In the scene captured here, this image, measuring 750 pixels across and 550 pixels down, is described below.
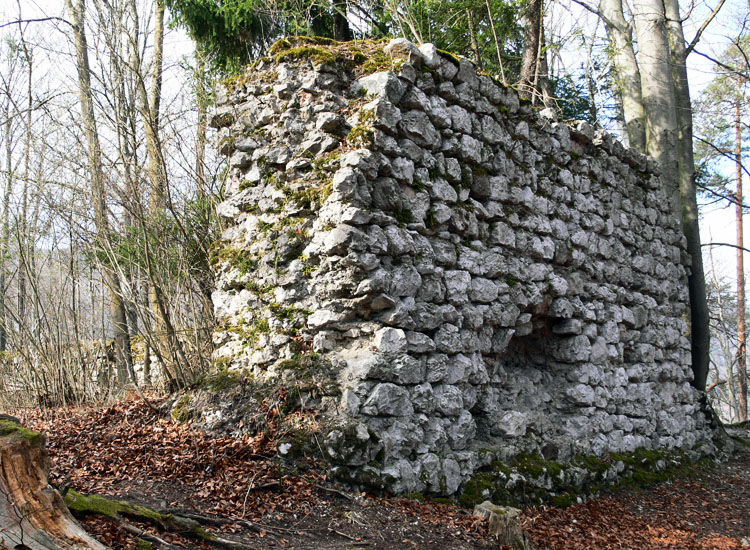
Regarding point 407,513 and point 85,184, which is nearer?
point 407,513

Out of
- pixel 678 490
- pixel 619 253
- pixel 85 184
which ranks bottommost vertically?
pixel 678 490

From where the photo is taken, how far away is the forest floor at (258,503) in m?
3.46

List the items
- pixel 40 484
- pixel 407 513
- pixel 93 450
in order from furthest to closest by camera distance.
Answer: pixel 93 450, pixel 407 513, pixel 40 484

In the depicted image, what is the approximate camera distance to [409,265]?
15.5 ft

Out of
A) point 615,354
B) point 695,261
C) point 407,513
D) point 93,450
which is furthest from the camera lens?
point 695,261

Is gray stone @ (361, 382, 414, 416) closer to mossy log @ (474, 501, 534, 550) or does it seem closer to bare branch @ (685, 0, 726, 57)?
mossy log @ (474, 501, 534, 550)

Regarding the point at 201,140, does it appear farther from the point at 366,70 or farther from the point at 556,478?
the point at 556,478

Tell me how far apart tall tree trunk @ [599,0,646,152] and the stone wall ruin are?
4754mm

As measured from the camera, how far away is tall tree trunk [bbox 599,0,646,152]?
34.7ft

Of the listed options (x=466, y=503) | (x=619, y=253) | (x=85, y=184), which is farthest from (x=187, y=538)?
(x=619, y=253)

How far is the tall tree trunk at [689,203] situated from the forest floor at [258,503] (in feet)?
13.9

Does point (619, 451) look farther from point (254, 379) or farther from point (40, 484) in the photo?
point (40, 484)

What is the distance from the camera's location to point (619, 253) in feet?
23.8

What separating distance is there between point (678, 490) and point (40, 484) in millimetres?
6261
